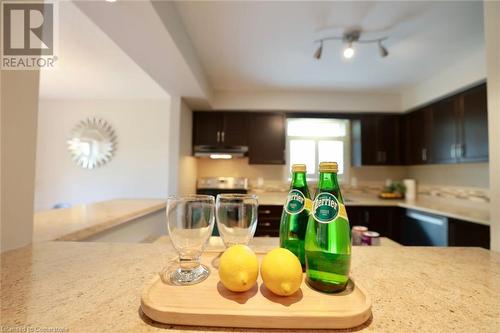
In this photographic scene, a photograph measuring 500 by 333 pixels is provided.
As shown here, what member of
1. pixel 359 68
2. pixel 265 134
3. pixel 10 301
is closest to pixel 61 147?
pixel 265 134

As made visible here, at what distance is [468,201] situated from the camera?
2.45m

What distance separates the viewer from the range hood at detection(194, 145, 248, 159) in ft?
9.98

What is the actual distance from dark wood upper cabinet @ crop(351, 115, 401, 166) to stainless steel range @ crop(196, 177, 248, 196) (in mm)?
1696

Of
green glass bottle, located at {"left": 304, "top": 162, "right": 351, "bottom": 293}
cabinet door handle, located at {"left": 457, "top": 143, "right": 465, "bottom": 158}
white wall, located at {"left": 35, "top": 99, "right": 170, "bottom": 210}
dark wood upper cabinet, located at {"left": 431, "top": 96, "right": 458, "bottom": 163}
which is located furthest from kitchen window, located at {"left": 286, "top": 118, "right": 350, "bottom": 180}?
green glass bottle, located at {"left": 304, "top": 162, "right": 351, "bottom": 293}

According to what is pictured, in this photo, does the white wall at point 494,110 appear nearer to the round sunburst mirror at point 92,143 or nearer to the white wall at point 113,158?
the white wall at point 113,158

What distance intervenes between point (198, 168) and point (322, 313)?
3228 millimetres

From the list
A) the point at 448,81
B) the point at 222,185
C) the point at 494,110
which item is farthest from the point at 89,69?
the point at 448,81

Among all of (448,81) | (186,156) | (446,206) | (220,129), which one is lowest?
(446,206)

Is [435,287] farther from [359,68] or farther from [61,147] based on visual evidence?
[61,147]

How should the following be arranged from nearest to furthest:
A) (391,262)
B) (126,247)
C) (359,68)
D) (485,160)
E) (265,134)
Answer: (391,262), (126,247), (485,160), (359,68), (265,134)

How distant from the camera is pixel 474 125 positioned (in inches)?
82.5

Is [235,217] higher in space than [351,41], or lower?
lower

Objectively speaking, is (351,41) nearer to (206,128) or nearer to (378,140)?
(378,140)

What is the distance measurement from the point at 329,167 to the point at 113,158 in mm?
3894
